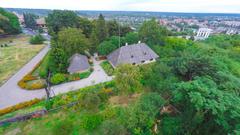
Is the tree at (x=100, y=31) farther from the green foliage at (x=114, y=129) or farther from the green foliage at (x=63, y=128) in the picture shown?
the green foliage at (x=114, y=129)

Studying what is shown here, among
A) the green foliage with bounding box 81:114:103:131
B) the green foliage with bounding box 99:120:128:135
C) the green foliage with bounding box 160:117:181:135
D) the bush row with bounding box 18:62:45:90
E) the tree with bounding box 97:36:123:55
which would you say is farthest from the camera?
the tree with bounding box 97:36:123:55

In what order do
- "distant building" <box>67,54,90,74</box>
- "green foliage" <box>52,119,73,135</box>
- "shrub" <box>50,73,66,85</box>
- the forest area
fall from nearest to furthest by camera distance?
the forest area < "green foliage" <box>52,119,73,135</box> < "shrub" <box>50,73,66,85</box> < "distant building" <box>67,54,90,74</box>

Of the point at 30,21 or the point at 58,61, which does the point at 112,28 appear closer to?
the point at 58,61

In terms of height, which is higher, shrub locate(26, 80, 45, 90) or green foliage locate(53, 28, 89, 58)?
green foliage locate(53, 28, 89, 58)

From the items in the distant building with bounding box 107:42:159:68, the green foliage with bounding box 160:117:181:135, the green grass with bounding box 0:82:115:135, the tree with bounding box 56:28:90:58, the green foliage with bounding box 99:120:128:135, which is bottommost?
the green grass with bounding box 0:82:115:135

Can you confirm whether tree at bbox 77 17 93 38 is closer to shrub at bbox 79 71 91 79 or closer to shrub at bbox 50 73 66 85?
shrub at bbox 79 71 91 79

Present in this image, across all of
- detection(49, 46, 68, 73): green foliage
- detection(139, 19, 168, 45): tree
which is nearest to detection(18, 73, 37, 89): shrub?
detection(49, 46, 68, 73): green foliage

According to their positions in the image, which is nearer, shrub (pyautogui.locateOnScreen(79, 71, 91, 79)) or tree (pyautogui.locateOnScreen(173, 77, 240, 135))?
tree (pyautogui.locateOnScreen(173, 77, 240, 135))
